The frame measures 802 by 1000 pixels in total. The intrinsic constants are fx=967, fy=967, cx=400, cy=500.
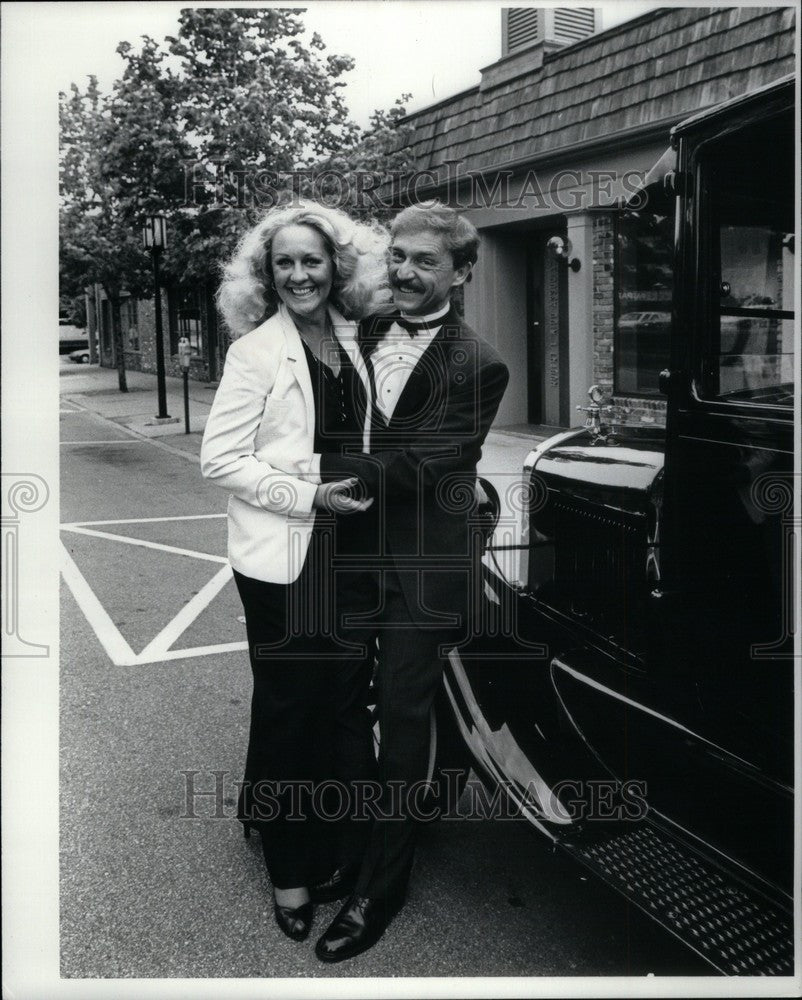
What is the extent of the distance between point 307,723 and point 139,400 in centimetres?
239

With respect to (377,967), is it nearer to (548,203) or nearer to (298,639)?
(298,639)

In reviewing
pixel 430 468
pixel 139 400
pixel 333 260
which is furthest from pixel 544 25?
pixel 139 400

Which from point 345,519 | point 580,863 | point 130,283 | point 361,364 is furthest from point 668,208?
point 130,283

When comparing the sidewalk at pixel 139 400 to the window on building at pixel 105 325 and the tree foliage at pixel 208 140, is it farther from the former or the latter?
the tree foliage at pixel 208 140

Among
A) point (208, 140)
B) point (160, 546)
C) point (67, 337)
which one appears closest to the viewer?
point (67, 337)

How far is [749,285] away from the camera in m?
2.24

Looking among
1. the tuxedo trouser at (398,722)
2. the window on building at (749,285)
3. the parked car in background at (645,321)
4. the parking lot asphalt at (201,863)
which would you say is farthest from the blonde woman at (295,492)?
the window on building at (749,285)

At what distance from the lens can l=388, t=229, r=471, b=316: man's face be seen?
240 centimetres

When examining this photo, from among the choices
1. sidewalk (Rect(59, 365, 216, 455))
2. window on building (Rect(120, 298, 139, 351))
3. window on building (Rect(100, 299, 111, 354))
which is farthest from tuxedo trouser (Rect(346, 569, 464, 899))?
window on building (Rect(120, 298, 139, 351))

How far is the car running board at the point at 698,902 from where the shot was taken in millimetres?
1965

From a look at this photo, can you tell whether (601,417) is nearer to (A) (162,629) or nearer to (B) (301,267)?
(B) (301,267)

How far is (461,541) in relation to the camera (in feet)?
8.30

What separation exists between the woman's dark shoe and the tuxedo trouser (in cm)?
17

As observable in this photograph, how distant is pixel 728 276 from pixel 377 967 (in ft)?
6.12
